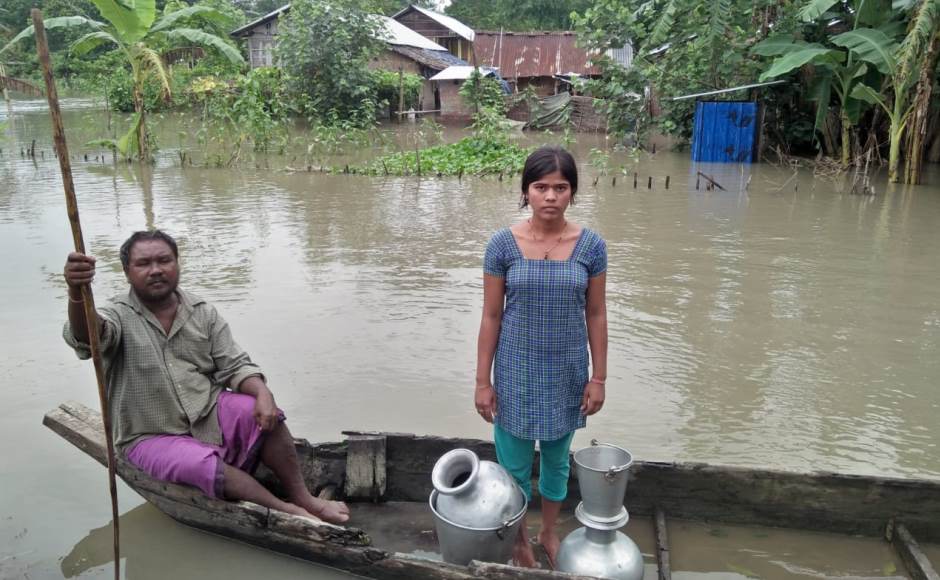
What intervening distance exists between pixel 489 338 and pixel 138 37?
32.6ft

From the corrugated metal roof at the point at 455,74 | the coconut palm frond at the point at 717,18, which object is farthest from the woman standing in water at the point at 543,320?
the corrugated metal roof at the point at 455,74

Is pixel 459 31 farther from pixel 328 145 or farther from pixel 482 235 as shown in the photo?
pixel 482 235

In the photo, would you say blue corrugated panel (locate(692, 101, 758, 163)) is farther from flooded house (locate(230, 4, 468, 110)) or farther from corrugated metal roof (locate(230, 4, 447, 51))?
corrugated metal roof (locate(230, 4, 447, 51))

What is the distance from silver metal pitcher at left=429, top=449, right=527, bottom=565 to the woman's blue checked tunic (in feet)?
0.64

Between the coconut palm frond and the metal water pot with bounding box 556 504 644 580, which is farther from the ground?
the coconut palm frond

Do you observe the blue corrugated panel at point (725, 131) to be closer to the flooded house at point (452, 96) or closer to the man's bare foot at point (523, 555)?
the flooded house at point (452, 96)

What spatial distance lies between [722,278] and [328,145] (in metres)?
10.1

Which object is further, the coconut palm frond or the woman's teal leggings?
the coconut palm frond

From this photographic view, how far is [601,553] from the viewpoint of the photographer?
2500mm

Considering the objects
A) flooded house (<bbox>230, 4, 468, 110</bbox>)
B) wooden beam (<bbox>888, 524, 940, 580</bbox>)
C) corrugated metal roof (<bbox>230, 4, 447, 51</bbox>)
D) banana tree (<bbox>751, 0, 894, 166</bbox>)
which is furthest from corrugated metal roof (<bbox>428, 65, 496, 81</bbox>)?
wooden beam (<bbox>888, 524, 940, 580</bbox>)

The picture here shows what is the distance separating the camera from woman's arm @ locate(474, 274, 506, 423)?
254 cm

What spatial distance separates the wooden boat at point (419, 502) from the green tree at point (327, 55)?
1825cm

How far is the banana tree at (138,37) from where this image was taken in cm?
1005

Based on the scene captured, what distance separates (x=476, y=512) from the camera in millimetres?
2453
